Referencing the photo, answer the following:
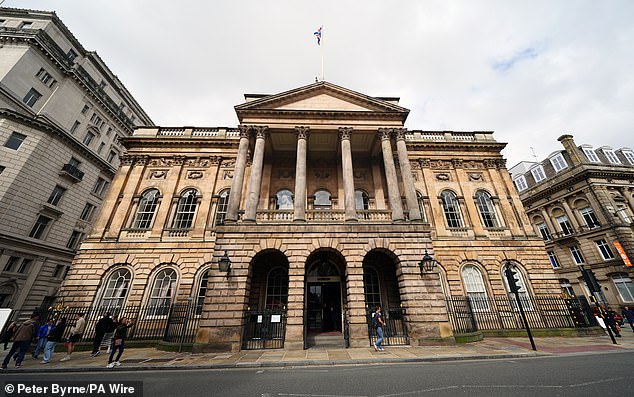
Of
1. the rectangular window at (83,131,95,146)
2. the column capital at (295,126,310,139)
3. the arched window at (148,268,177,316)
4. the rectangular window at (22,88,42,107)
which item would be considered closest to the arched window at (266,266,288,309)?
the arched window at (148,268,177,316)

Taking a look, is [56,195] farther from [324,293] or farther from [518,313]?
[518,313]

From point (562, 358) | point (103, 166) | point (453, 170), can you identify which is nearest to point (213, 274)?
point (562, 358)

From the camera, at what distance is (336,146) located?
16812 mm

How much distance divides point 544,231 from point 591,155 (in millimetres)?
9158

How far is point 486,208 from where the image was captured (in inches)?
680

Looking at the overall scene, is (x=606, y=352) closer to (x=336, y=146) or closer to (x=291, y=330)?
(x=291, y=330)

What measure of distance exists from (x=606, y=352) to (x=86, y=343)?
21621 mm

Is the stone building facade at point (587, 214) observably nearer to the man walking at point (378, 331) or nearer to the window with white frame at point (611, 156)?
the window with white frame at point (611, 156)

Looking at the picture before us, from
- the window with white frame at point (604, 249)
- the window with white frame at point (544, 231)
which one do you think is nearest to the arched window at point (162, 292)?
the window with white frame at point (604, 249)

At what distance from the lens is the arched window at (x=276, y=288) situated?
1340 centimetres

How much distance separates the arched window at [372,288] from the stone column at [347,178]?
4293 mm

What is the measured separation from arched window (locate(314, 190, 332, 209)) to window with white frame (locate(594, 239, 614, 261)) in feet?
87.3

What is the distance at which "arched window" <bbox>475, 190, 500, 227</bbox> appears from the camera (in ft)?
54.9

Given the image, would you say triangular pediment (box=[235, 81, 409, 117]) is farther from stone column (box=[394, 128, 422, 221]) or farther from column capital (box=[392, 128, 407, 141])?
stone column (box=[394, 128, 422, 221])
